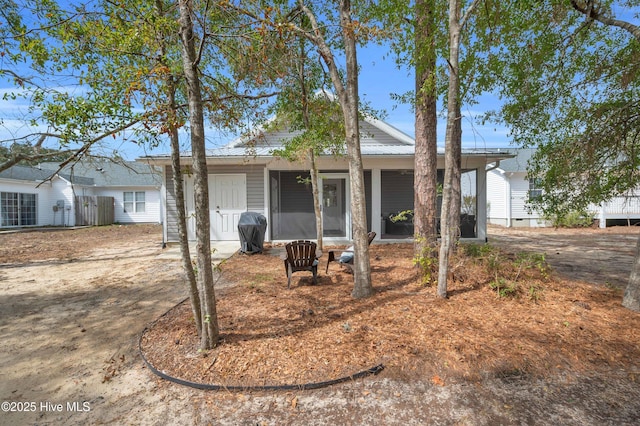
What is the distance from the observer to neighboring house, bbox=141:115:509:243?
36.5 ft

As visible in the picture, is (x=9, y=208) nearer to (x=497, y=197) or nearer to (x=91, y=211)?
(x=91, y=211)

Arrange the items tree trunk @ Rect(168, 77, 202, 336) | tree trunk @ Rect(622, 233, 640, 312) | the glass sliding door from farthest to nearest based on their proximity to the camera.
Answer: the glass sliding door, tree trunk @ Rect(622, 233, 640, 312), tree trunk @ Rect(168, 77, 202, 336)

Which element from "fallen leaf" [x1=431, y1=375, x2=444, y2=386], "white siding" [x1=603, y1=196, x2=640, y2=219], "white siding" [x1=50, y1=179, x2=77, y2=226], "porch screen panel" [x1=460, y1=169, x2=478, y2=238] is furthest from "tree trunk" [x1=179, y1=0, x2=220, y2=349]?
"white siding" [x1=50, y1=179, x2=77, y2=226]

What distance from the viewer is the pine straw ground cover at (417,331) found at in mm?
3037

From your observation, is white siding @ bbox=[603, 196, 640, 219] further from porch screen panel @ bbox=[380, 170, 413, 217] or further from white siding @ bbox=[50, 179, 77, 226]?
white siding @ bbox=[50, 179, 77, 226]

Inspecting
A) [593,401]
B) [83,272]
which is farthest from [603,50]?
[83,272]

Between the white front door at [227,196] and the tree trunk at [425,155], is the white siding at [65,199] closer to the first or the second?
the white front door at [227,196]

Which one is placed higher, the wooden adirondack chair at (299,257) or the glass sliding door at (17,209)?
the glass sliding door at (17,209)

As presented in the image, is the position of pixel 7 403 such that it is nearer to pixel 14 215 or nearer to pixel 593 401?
pixel 593 401

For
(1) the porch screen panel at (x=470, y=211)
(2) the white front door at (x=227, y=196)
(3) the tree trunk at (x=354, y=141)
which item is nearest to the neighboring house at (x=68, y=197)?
(2) the white front door at (x=227, y=196)

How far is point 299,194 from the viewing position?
11.8 meters

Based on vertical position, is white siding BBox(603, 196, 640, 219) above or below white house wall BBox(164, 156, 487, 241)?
below

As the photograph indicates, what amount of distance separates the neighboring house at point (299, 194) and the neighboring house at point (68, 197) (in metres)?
6.19

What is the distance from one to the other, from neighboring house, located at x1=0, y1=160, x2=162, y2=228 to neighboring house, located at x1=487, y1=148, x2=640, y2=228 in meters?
18.9
